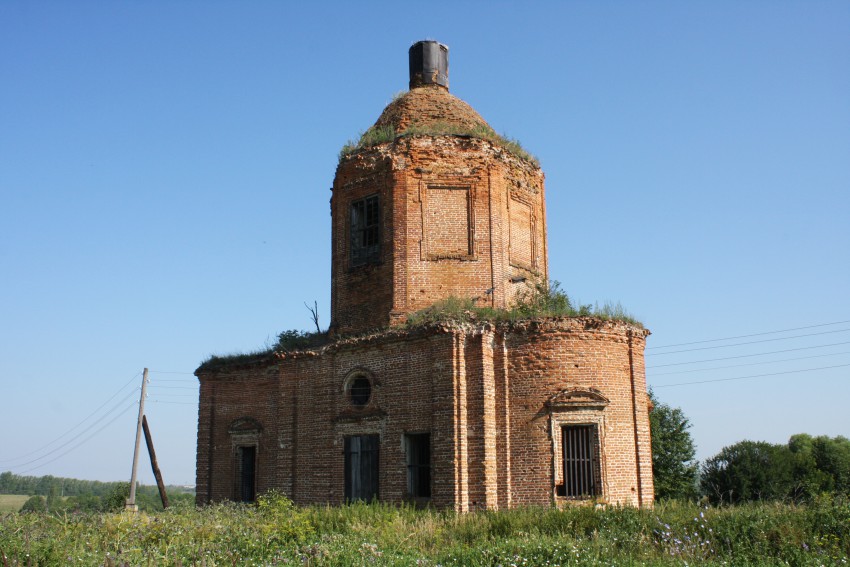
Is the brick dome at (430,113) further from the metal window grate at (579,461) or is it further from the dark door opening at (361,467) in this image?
the metal window grate at (579,461)

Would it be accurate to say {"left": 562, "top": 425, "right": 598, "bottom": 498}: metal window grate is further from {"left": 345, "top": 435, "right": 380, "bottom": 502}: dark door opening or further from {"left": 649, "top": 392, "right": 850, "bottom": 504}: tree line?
{"left": 649, "top": 392, "right": 850, "bottom": 504}: tree line

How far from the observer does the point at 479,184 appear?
1805 cm

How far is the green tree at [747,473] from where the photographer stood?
2689 centimetres

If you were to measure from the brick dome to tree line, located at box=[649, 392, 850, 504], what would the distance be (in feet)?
43.7

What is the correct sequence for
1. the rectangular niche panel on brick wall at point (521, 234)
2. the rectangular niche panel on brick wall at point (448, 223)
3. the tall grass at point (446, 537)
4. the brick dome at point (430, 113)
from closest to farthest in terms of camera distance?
the tall grass at point (446, 537) → the rectangular niche panel on brick wall at point (448, 223) → the rectangular niche panel on brick wall at point (521, 234) → the brick dome at point (430, 113)

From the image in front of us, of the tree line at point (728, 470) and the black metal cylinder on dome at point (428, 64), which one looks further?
the tree line at point (728, 470)

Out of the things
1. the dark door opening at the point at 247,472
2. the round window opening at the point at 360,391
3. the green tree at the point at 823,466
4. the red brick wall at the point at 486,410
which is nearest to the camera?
the red brick wall at the point at 486,410

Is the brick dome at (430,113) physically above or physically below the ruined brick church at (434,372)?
above

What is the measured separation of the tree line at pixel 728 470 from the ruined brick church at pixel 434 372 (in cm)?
1238

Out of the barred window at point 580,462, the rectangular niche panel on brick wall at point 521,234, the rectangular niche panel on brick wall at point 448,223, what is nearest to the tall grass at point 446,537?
the barred window at point 580,462

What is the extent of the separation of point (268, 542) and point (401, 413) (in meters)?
5.38

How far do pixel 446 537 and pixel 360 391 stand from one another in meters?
5.32

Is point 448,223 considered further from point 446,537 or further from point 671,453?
point 671,453

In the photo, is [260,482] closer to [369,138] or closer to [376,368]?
[376,368]
